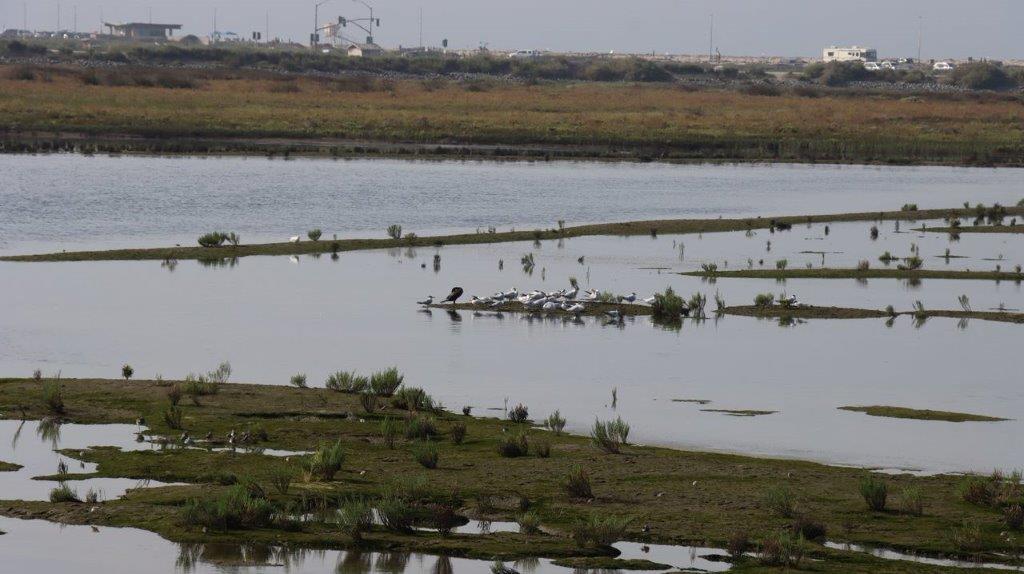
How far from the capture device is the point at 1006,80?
165 metres

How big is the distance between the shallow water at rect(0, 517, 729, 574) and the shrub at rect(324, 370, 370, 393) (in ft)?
20.0

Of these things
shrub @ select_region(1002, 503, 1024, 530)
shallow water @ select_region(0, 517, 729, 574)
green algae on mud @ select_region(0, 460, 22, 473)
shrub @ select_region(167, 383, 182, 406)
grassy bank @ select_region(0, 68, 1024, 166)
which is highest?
grassy bank @ select_region(0, 68, 1024, 166)

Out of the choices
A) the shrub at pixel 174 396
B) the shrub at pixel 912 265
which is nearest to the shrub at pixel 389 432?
the shrub at pixel 174 396

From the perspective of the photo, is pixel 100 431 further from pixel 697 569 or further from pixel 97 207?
pixel 97 207

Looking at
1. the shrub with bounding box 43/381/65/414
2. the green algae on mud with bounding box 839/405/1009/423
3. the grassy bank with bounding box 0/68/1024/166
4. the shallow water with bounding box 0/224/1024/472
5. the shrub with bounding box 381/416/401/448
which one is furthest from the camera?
the grassy bank with bounding box 0/68/1024/166

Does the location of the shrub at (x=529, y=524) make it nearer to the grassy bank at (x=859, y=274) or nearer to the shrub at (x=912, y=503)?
the shrub at (x=912, y=503)

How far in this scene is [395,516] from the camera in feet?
43.4

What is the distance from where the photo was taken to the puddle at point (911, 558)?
1257 cm

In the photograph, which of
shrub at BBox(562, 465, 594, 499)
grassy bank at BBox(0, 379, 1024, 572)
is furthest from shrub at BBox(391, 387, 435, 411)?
shrub at BBox(562, 465, 594, 499)

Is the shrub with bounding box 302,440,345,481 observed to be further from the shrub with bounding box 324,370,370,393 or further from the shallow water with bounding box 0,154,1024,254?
the shallow water with bounding box 0,154,1024,254

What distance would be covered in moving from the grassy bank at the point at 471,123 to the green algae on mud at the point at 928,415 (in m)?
47.6

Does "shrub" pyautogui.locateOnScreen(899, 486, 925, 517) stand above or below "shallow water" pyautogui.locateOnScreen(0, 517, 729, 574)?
above

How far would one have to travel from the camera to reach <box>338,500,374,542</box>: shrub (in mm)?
12992

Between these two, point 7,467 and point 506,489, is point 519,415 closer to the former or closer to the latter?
point 506,489
